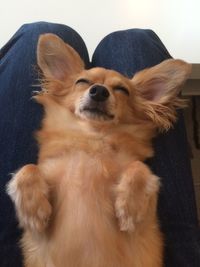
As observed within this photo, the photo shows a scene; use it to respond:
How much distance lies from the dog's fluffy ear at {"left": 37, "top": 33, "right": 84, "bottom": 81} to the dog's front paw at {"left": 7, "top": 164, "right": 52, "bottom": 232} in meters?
0.46

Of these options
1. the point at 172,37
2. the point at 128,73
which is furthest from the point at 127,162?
the point at 172,37

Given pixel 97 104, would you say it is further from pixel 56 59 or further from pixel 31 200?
pixel 31 200

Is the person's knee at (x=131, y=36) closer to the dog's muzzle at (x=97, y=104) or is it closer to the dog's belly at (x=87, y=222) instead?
the dog's muzzle at (x=97, y=104)

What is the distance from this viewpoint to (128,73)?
1417mm

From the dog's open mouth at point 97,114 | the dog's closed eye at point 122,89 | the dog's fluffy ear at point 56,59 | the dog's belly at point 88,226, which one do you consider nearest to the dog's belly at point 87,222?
the dog's belly at point 88,226

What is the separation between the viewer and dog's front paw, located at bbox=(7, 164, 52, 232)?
94 cm

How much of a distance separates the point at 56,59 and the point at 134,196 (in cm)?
58

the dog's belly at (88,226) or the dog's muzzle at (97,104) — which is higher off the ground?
the dog's muzzle at (97,104)

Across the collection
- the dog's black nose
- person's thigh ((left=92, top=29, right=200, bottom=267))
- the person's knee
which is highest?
the person's knee

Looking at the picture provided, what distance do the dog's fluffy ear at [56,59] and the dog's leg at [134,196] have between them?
475 millimetres

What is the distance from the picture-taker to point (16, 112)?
4.14 feet

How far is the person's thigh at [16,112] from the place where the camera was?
1080 millimetres

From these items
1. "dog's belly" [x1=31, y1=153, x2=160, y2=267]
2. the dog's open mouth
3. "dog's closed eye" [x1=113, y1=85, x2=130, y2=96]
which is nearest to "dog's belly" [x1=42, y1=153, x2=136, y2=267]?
"dog's belly" [x1=31, y1=153, x2=160, y2=267]

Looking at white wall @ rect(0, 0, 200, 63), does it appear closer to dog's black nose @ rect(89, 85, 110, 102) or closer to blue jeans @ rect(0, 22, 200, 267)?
blue jeans @ rect(0, 22, 200, 267)
